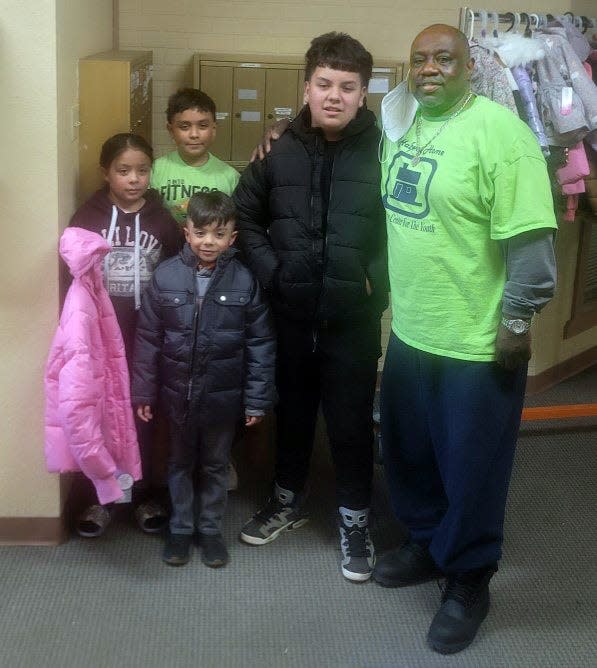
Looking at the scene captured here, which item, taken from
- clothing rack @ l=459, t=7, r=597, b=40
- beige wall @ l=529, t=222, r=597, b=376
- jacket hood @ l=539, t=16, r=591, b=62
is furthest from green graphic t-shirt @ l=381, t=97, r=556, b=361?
beige wall @ l=529, t=222, r=597, b=376

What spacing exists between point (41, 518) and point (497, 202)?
170cm

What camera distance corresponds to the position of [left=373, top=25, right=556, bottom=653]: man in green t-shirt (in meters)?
2.20

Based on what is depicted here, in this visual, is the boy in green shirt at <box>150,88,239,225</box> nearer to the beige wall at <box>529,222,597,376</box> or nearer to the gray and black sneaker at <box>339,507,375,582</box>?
the gray and black sneaker at <box>339,507,375,582</box>

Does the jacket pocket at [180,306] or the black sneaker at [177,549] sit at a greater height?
the jacket pocket at [180,306]

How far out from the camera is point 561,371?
4.57 meters

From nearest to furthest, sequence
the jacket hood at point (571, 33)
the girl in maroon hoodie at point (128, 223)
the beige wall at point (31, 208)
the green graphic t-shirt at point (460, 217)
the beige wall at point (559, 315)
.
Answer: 1. the green graphic t-shirt at point (460, 217)
2. the beige wall at point (31, 208)
3. the girl in maroon hoodie at point (128, 223)
4. the jacket hood at point (571, 33)
5. the beige wall at point (559, 315)

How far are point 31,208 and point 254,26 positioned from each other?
1634mm

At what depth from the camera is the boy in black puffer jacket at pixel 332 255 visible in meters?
2.56

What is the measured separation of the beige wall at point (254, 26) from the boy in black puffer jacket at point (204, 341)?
136 cm

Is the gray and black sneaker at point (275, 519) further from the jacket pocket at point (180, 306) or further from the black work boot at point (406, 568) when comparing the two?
the jacket pocket at point (180, 306)

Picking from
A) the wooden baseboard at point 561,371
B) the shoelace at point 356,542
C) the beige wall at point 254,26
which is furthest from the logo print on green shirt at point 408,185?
the wooden baseboard at point 561,371

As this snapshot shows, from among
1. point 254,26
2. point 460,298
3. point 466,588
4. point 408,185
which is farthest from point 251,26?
point 466,588

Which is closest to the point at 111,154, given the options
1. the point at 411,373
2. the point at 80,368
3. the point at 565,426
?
the point at 80,368

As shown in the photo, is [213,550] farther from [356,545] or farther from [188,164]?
[188,164]
